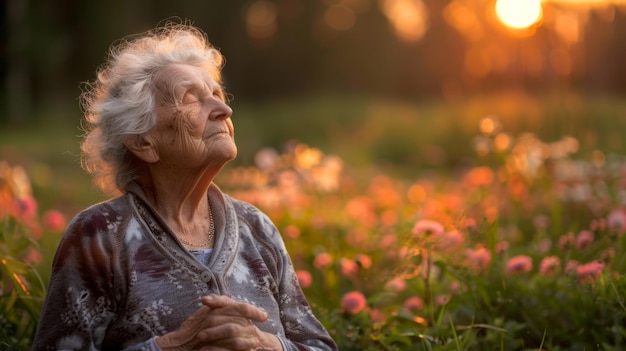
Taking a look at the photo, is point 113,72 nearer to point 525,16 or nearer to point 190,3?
point 525,16

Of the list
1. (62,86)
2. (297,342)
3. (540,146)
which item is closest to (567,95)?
(540,146)

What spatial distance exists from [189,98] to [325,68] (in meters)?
28.9

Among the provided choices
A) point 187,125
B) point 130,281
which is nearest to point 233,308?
point 130,281

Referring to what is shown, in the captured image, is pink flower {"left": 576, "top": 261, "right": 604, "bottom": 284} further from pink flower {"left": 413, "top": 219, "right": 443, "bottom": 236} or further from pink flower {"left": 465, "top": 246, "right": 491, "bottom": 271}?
pink flower {"left": 413, "top": 219, "right": 443, "bottom": 236}

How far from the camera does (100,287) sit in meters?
2.29

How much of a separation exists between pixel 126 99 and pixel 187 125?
20 centimetres

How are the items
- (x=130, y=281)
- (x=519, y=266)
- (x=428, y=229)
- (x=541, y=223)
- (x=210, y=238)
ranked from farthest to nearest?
(x=541, y=223) → (x=519, y=266) → (x=428, y=229) → (x=210, y=238) → (x=130, y=281)

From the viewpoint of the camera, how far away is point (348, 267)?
155 inches

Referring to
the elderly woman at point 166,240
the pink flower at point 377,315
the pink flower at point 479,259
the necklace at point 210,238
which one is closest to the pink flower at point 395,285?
the pink flower at point 377,315

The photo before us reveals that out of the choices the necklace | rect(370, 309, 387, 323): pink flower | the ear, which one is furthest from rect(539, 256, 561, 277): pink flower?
the ear

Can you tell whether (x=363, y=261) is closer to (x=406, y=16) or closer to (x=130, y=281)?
(x=130, y=281)

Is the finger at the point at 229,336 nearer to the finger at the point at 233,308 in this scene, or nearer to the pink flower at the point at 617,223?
the finger at the point at 233,308

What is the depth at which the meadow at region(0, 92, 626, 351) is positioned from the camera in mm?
3285

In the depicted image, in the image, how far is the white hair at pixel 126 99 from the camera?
2436 mm
